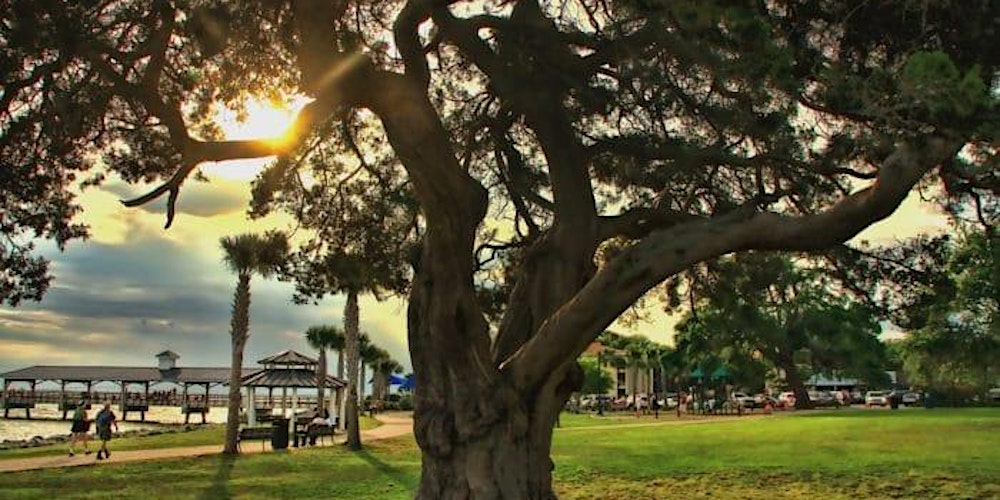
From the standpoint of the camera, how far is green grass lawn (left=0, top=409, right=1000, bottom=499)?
567 inches

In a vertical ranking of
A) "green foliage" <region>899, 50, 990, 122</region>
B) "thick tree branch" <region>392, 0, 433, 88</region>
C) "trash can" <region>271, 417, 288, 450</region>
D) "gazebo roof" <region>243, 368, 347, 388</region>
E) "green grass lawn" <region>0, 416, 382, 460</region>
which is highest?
"thick tree branch" <region>392, 0, 433, 88</region>

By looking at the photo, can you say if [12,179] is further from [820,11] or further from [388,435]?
[388,435]

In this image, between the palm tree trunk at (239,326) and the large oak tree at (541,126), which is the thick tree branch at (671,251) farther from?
the palm tree trunk at (239,326)

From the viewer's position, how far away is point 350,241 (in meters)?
14.4

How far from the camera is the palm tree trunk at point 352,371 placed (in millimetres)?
24516

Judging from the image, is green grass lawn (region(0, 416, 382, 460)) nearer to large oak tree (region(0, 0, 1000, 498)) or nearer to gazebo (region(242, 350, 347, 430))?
gazebo (region(242, 350, 347, 430))

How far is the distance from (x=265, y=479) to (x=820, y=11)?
42.9 feet

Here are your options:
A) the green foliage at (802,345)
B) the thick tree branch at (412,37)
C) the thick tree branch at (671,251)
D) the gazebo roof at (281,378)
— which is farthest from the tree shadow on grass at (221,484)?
the green foliage at (802,345)

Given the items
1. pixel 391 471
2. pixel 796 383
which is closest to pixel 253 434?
pixel 391 471

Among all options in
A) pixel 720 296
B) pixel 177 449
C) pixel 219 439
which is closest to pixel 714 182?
pixel 720 296

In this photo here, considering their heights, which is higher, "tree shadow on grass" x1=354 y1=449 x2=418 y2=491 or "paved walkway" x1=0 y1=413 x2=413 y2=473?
"paved walkway" x1=0 y1=413 x2=413 y2=473

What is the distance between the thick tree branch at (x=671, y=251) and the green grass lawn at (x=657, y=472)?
5.87 metres

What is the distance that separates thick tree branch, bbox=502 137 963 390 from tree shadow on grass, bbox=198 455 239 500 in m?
7.20

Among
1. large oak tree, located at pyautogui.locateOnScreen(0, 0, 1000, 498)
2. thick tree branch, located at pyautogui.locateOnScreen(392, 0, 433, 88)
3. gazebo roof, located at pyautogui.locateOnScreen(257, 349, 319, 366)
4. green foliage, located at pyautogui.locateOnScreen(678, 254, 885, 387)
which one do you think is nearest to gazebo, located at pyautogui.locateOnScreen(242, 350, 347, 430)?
gazebo roof, located at pyautogui.locateOnScreen(257, 349, 319, 366)
